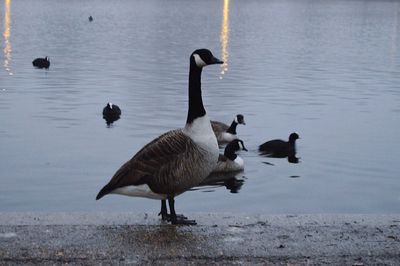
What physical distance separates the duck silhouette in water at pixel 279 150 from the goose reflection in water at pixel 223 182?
1.90 meters

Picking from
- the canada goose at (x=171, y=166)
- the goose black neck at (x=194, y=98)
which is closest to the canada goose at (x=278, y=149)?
the goose black neck at (x=194, y=98)

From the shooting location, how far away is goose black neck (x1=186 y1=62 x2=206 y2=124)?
8.16m

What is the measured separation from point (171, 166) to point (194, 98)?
95 cm

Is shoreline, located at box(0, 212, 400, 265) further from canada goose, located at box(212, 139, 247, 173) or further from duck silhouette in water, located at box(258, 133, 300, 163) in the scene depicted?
duck silhouette in water, located at box(258, 133, 300, 163)

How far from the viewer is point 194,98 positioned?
8375 mm

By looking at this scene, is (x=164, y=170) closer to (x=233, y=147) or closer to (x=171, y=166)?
(x=171, y=166)

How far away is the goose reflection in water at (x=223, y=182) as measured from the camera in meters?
15.0

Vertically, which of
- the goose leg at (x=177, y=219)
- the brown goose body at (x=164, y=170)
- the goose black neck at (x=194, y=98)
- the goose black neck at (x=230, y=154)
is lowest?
the goose black neck at (x=230, y=154)

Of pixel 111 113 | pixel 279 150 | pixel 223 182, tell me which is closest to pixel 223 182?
pixel 223 182

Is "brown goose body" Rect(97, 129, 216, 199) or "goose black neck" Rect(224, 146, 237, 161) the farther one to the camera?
"goose black neck" Rect(224, 146, 237, 161)

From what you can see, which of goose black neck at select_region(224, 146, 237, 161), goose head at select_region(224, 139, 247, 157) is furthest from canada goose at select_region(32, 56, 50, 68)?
goose black neck at select_region(224, 146, 237, 161)

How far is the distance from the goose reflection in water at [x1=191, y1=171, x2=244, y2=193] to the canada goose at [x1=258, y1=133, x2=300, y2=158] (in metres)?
1.90

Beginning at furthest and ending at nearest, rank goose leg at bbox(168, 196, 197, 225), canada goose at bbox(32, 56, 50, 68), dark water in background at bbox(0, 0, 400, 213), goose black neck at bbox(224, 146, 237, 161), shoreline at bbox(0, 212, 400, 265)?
canada goose at bbox(32, 56, 50, 68) < goose black neck at bbox(224, 146, 237, 161) < dark water in background at bbox(0, 0, 400, 213) < goose leg at bbox(168, 196, 197, 225) < shoreline at bbox(0, 212, 400, 265)

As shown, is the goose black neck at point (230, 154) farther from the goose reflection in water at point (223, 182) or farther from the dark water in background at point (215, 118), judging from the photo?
the dark water in background at point (215, 118)
